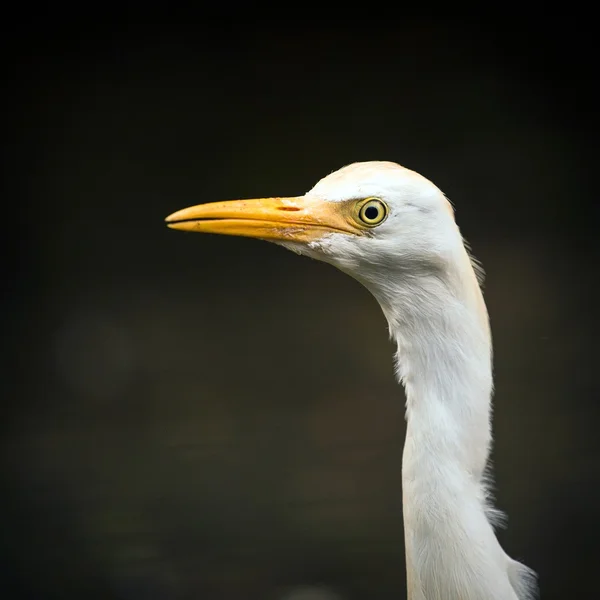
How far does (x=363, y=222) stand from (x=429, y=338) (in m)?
0.27

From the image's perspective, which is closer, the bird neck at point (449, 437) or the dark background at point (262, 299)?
the bird neck at point (449, 437)

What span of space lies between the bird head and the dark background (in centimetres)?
207

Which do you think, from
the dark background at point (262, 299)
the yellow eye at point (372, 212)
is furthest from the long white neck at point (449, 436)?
the dark background at point (262, 299)

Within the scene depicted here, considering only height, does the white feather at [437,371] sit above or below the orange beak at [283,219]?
below

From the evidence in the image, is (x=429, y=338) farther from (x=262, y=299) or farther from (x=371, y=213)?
(x=262, y=299)

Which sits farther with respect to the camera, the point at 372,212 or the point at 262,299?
the point at 262,299

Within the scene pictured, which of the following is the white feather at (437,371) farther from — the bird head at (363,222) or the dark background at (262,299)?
the dark background at (262,299)

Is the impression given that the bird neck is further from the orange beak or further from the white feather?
the orange beak

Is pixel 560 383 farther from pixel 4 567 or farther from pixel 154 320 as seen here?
pixel 4 567

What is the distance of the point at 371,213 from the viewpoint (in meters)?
1.65

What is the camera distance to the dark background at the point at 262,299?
3.63 meters

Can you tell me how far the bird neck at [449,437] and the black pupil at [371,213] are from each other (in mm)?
141

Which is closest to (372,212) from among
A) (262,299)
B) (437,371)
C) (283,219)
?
(283,219)

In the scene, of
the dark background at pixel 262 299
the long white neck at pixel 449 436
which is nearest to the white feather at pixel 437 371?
the long white neck at pixel 449 436
